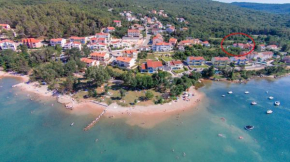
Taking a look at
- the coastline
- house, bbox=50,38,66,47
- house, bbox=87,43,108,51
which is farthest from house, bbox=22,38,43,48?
the coastline

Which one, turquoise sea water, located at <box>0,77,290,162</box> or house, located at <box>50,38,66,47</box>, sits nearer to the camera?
turquoise sea water, located at <box>0,77,290,162</box>

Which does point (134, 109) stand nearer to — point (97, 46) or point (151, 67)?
point (151, 67)

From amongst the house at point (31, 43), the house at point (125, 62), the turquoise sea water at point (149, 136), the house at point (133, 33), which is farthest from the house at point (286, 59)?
the house at point (31, 43)

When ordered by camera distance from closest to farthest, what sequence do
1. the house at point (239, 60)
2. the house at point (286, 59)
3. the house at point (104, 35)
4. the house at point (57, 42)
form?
the house at point (239, 60) < the house at point (286, 59) < the house at point (57, 42) < the house at point (104, 35)

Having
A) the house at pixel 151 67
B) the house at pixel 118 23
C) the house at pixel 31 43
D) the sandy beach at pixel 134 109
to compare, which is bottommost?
the sandy beach at pixel 134 109

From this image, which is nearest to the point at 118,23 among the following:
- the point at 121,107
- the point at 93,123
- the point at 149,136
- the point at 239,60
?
the point at 239,60

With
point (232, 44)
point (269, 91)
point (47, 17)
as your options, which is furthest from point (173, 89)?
point (47, 17)

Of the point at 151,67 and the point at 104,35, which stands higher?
the point at 104,35

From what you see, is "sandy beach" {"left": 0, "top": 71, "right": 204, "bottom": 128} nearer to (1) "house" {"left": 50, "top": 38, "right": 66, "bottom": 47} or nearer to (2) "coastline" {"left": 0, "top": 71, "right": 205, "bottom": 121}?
(2) "coastline" {"left": 0, "top": 71, "right": 205, "bottom": 121}

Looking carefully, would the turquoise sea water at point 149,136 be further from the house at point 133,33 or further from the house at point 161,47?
the house at point 133,33
